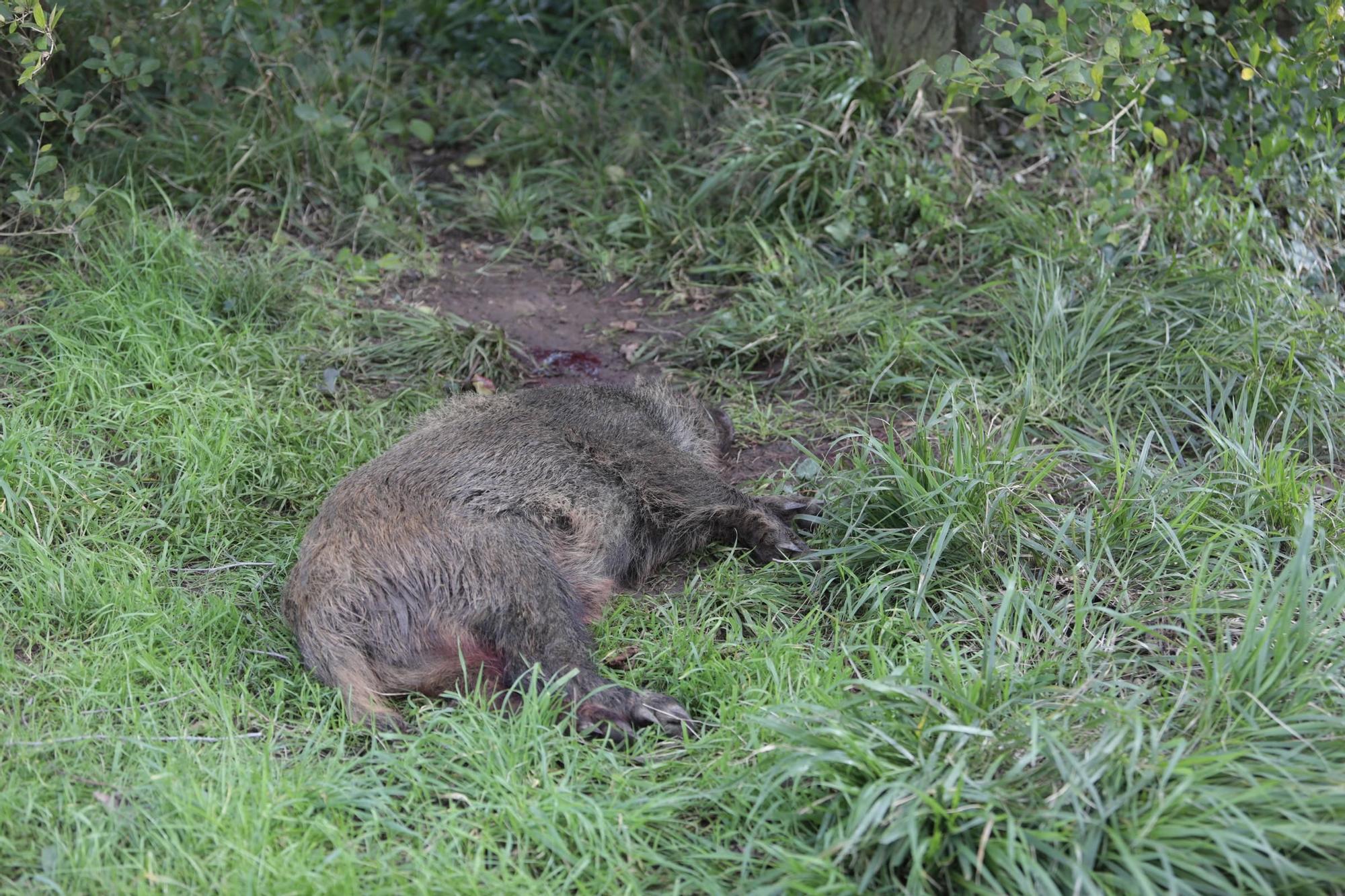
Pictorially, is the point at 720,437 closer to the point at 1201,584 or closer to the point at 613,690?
the point at 613,690

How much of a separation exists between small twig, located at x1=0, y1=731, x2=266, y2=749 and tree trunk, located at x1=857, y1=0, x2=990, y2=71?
4486 millimetres

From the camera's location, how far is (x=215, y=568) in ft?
13.2

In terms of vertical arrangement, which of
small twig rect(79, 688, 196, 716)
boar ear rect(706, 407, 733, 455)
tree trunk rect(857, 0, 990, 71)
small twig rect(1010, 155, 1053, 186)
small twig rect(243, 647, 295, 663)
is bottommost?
boar ear rect(706, 407, 733, 455)

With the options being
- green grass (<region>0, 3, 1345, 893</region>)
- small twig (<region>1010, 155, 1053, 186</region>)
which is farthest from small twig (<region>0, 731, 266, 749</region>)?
small twig (<region>1010, 155, 1053, 186</region>)

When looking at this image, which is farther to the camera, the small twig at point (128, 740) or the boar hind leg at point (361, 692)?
the boar hind leg at point (361, 692)

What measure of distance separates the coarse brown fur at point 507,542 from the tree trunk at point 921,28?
2567 millimetres

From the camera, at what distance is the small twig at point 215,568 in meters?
4.02

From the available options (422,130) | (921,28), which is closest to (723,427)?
(921,28)

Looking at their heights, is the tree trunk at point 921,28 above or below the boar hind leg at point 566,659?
above

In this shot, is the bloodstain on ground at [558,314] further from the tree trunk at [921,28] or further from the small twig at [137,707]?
the small twig at [137,707]

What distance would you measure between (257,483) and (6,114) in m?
2.62

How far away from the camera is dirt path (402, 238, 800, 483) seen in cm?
552

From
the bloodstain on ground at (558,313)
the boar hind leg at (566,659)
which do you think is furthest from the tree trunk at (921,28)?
the boar hind leg at (566,659)

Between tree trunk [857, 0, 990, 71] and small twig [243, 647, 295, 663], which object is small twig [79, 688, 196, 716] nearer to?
small twig [243, 647, 295, 663]
